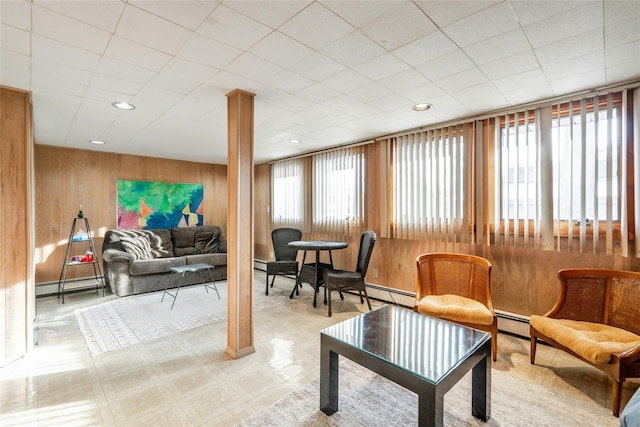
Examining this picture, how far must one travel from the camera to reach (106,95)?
8.54ft

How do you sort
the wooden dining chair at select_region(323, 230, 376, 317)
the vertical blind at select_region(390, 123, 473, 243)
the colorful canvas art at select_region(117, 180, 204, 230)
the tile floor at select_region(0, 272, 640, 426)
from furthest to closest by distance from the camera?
the colorful canvas art at select_region(117, 180, 204, 230) → the wooden dining chair at select_region(323, 230, 376, 317) → the vertical blind at select_region(390, 123, 473, 243) → the tile floor at select_region(0, 272, 640, 426)

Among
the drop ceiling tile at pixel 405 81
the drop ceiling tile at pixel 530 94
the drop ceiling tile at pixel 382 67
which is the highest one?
the drop ceiling tile at pixel 382 67

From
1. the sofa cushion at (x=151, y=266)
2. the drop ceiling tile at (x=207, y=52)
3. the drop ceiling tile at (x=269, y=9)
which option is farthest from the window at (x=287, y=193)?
the drop ceiling tile at (x=269, y=9)

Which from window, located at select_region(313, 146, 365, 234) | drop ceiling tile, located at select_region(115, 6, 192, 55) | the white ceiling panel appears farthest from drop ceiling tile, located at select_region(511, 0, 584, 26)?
window, located at select_region(313, 146, 365, 234)

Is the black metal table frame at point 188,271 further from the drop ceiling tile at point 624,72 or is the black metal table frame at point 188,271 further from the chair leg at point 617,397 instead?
the drop ceiling tile at point 624,72

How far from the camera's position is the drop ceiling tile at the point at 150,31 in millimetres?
1551

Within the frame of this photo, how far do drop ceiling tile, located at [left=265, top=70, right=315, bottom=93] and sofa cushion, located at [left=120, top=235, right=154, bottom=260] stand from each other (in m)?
3.79

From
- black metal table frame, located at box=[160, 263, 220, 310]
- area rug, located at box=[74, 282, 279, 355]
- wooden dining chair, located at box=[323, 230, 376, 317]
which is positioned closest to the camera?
area rug, located at box=[74, 282, 279, 355]

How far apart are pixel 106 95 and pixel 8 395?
235 centimetres

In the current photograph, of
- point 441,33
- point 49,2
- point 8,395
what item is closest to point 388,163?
point 441,33

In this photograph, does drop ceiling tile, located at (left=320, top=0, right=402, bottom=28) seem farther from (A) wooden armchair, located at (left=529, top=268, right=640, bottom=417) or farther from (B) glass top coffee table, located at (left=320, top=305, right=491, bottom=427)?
(A) wooden armchair, located at (left=529, top=268, right=640, bottom=417)

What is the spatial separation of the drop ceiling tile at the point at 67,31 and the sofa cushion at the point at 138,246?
361 centimetres

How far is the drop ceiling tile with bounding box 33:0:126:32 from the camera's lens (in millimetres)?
1437

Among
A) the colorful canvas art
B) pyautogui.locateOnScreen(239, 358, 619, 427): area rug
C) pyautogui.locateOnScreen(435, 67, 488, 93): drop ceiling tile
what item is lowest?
pyautogui.locateOnScreen(239, 358, 619, 427): area rug
